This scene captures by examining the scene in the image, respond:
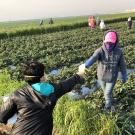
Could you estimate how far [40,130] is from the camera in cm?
340

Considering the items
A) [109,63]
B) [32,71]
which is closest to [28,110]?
[32,71]

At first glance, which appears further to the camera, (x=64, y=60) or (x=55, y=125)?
(x=64, y=60)

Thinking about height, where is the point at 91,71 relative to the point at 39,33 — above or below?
above

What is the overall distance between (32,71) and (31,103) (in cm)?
26

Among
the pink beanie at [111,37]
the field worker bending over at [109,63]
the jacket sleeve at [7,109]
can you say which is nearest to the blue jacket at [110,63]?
the field worker bending over at [109,63]

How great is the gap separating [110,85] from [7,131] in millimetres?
1865

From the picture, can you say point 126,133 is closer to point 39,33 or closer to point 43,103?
point 43,103

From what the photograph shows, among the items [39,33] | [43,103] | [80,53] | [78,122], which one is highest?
[43,103]

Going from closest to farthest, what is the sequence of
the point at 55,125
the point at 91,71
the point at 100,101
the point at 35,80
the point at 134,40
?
the point at 35,80 < the point at 55,125 < the point at 100,101 < the point at 91,71 < the point at 134,40

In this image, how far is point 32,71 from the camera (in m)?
3.30

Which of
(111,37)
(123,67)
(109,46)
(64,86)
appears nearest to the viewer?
(64,86)

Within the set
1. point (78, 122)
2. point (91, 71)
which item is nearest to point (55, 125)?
point (78, 122)

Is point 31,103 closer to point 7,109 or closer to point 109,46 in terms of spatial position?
point 7,109

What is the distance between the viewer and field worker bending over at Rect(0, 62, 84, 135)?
3.33 m
